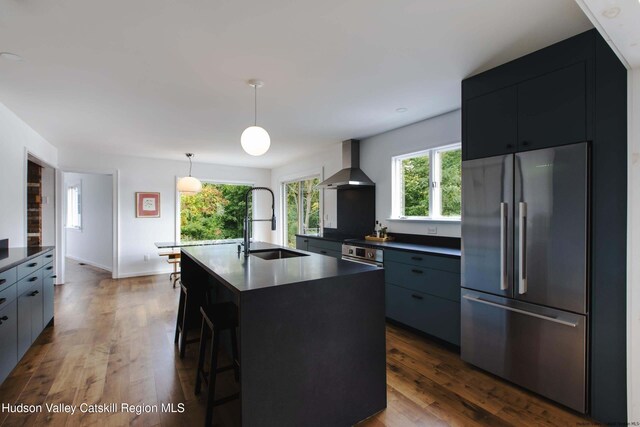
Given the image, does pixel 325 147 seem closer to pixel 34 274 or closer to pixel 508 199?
pixel 508 199

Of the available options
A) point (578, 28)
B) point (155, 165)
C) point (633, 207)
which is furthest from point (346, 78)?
point (155, 165)

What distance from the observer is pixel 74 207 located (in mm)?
8141

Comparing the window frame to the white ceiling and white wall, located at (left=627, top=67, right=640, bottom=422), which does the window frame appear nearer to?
the white ceiling

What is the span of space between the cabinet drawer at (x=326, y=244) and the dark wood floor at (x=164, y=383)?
132 cm

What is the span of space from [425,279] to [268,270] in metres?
1.71

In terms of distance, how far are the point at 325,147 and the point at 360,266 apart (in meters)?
3.60

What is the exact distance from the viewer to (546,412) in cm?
193

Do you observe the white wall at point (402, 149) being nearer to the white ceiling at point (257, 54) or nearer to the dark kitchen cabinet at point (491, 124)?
the white ceiling at point (257, 54)

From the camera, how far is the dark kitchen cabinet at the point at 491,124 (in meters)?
2.24

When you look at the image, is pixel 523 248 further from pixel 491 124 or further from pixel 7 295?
pixel 7 295

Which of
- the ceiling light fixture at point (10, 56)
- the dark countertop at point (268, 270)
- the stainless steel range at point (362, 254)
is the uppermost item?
the ceiling light fixture at point (10, 56)

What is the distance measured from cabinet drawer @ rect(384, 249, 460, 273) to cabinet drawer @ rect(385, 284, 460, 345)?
0.29 metres

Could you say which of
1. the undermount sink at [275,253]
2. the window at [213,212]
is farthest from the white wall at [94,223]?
the undermount sink at [275,253]

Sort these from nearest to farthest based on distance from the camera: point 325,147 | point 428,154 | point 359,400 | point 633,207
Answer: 1. point 633,207
2. point 359,400
3. point 428,154
4. point 325,147
